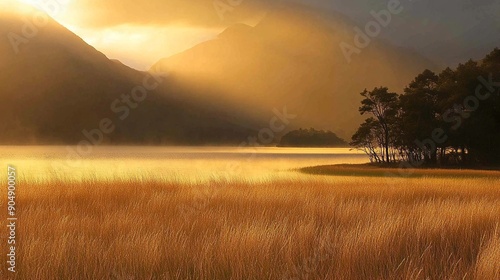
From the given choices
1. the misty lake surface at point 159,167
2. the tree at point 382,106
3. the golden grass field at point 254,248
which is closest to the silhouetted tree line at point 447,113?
the tree at point 382,106

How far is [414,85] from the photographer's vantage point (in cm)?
5116

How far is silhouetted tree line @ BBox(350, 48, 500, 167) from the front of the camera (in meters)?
45.5

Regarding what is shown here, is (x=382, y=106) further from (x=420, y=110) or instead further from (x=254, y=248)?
(x=254, y=248)

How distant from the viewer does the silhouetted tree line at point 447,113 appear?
45500 mm

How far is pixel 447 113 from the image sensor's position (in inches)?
1820

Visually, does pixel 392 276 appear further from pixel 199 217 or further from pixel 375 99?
pixel 375 99

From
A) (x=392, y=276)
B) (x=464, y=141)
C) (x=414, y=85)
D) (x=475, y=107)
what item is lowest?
(x=392, y=276)

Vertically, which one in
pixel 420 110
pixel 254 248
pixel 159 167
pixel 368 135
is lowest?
pixel 254 248

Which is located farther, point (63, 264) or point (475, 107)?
point (475, 107)

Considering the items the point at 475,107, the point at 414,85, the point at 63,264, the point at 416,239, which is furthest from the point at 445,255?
the point at 414,85

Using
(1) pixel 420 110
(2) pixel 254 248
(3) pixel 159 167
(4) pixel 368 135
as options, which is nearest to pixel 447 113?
(1) pixel 420 110

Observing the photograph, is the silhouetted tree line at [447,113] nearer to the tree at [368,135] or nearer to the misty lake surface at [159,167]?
the tree at [368,135]

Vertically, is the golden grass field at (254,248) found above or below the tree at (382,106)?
below

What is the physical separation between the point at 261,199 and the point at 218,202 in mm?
1152
